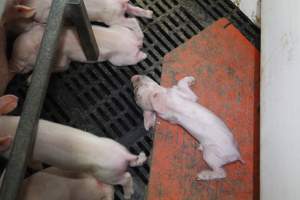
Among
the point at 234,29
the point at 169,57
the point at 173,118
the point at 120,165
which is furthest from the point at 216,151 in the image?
the point at 234,29

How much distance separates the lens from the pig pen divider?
3.71 ft

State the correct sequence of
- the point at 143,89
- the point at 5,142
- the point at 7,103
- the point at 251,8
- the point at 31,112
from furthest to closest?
1. the point at 251,8
2. the point at 143,89
3. the point at 7,103
4. the point at 5,142
5. the point at 31,112

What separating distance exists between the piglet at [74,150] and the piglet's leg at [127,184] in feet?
0.13

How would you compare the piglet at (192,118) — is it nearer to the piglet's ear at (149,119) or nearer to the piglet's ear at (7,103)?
the piglet's ear at (149,119)

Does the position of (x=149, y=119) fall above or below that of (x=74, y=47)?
below

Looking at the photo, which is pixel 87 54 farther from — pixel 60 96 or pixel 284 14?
pixel 284 14

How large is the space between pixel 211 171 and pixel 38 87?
2.36ft

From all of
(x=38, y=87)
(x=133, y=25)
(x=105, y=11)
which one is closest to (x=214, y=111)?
(x=133, y=25)

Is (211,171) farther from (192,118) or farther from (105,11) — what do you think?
(105,11)

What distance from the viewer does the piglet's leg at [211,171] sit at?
5.30 ft

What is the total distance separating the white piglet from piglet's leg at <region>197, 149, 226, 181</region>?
36 cm

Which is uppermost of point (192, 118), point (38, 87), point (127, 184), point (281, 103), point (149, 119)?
point (281, 103)

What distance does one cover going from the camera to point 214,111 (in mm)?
1773

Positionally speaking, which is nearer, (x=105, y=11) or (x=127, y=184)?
(x=127, y=184)
